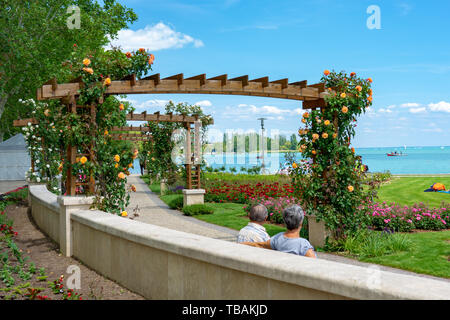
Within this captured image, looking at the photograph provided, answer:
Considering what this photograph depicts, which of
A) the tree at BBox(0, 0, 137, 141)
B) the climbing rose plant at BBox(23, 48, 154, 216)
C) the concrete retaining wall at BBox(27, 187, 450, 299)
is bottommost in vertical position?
the concrete retaining wall at BBox(27, 187, 450, 299)

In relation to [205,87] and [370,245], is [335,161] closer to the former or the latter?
[370,245]

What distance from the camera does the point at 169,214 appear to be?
13492 millimetres

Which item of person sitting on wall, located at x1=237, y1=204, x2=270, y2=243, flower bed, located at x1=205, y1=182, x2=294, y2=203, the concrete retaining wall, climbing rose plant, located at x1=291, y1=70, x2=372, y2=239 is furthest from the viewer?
flower bed, located at x1=205, y1=182, x2=294, y2=203

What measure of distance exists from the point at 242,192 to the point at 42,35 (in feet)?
46.0

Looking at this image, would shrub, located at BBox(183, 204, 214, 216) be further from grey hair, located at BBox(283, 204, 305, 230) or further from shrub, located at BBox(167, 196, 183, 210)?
grey hair, located at BBox(283, 204, 305, 230)

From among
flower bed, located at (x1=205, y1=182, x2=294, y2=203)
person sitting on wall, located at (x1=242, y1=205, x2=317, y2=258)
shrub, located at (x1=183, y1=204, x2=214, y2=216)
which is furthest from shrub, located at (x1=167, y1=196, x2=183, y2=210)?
person sitting on wall, located at (x1=242, y1=205, x2=317, y2=258)

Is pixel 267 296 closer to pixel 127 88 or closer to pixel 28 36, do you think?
pixel 127 88

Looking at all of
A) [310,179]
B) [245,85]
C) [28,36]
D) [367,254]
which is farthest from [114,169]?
[28,36]

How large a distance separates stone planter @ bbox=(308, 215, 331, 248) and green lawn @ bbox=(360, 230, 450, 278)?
1110mm

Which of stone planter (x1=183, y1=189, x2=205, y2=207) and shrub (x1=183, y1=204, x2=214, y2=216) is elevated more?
stone planter (x1=183, y1=189, x2=205, y2=207)

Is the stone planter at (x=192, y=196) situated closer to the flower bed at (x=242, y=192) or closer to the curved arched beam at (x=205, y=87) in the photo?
the flower bed at (x=242, y=192)

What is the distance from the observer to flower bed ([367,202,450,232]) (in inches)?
387
